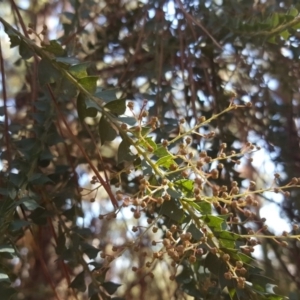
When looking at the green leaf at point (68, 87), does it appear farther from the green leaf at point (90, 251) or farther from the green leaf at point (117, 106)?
the green leaf at point (90, 251)

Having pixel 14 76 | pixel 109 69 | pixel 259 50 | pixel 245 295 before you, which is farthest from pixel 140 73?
pixel 245 295

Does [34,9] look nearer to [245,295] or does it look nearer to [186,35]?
[186,35]

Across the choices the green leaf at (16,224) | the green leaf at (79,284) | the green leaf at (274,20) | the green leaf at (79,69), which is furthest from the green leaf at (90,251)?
the green leaf at (274,20)

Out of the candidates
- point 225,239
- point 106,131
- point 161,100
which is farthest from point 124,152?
point 161,100

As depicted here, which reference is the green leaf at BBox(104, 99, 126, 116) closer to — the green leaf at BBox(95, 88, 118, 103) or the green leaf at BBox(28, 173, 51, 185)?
the green leaf at BBox(95, 88, 118, 103)

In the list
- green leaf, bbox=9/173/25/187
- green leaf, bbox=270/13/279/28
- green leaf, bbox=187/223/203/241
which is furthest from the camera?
green leaf, bbox=270/13/279/28

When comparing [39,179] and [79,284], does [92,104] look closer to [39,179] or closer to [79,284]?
[39,179]

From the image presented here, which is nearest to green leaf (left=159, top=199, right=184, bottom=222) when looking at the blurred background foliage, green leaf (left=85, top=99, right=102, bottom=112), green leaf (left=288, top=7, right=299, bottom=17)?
green leaf (left=85, top=99, right=102, bottom=112)
